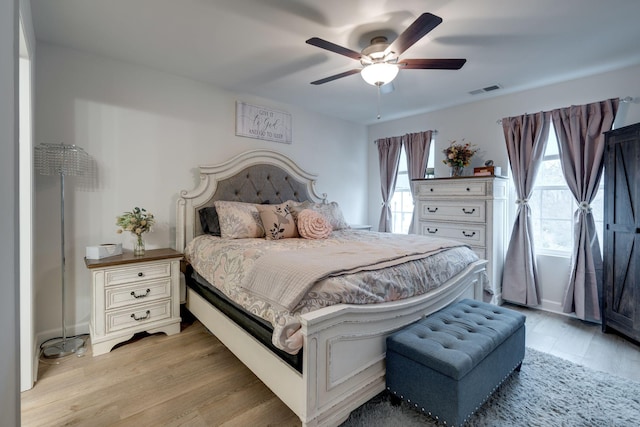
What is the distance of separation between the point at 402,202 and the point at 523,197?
1709 mm

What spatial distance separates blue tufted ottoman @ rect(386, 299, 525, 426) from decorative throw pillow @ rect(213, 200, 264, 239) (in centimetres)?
165

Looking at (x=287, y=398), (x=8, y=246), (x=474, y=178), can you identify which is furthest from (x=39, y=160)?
(x=474, y=178)

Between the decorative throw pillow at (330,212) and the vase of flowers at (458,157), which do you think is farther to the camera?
the vase of flowers at (458,157)

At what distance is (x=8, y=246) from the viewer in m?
1.01

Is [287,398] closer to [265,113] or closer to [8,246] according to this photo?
[8,246]

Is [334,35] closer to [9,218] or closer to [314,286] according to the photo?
[314,286]

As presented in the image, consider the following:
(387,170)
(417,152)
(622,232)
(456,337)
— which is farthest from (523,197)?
(456,337)

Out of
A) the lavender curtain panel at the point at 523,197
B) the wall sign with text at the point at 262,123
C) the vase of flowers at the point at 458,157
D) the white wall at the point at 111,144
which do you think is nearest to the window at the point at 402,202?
the vase of flowers at the point at 458,157

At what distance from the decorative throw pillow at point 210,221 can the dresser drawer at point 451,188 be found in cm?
259

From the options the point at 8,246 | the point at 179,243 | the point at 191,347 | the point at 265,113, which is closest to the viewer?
the point at 8,246

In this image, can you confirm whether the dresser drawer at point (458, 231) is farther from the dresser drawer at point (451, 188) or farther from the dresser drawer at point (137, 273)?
the dresser drawer at point (137, 273)

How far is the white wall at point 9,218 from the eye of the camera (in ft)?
3.06

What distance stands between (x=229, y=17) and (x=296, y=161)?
219 centimetres

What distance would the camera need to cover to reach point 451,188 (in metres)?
3.65
